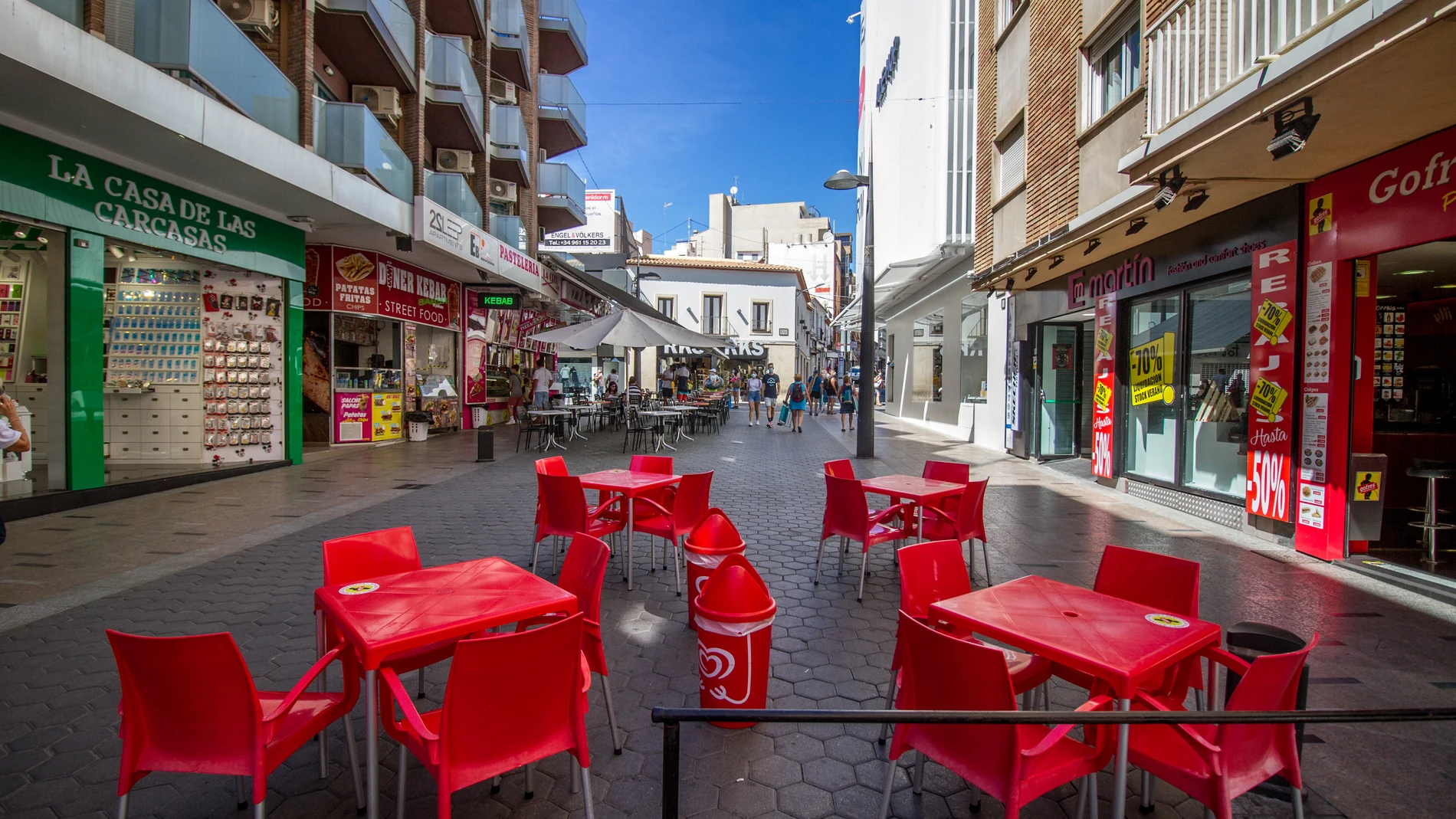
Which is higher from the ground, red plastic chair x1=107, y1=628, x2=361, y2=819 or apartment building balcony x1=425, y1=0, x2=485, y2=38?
apartment building balcony x1=425, y1=0, x2=485, y2=38

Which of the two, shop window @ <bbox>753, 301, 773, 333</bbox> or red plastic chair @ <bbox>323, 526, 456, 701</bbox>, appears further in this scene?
shop window @ <bbox>753, 301, 773, 333</bbox>

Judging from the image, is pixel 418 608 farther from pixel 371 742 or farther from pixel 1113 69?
pixel 1113 69

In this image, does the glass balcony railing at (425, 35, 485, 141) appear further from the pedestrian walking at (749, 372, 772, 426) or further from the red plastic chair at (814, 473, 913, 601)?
the red plastic chair at (814, 473, 913, 601)

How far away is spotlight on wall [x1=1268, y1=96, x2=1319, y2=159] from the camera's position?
4.71 m

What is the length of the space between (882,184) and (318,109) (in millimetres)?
18028

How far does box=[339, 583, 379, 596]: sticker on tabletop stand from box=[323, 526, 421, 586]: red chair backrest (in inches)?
6.0

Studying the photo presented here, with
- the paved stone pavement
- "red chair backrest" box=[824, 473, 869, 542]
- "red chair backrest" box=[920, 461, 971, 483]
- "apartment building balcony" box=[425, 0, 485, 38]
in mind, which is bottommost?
the paved stone pavement

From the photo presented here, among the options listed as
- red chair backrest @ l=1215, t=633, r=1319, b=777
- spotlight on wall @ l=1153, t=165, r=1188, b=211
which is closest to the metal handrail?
red chair backrest @ l=1215, t=633, r=1319, b=777

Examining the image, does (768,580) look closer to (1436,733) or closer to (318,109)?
(1436,733)

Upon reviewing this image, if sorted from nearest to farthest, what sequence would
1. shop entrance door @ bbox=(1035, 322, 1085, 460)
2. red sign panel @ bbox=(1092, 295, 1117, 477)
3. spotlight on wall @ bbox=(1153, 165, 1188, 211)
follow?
spotlight on wall @ bbox=(1153, 165, 1188, 211)
red sign panel @ bbox=(1092, 295, 1117, 477)
shop entrance door @ bbox=(1035, 322, 1085, 460)

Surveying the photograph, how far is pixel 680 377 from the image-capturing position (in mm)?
24922

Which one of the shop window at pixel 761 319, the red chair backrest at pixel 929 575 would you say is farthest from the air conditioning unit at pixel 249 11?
the shop window at pixel 761 319

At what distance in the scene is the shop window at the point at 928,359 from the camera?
20672mm

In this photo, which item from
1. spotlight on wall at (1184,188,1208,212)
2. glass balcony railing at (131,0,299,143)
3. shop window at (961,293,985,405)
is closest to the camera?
spotlight on wall at (1184,188,1208,212)
